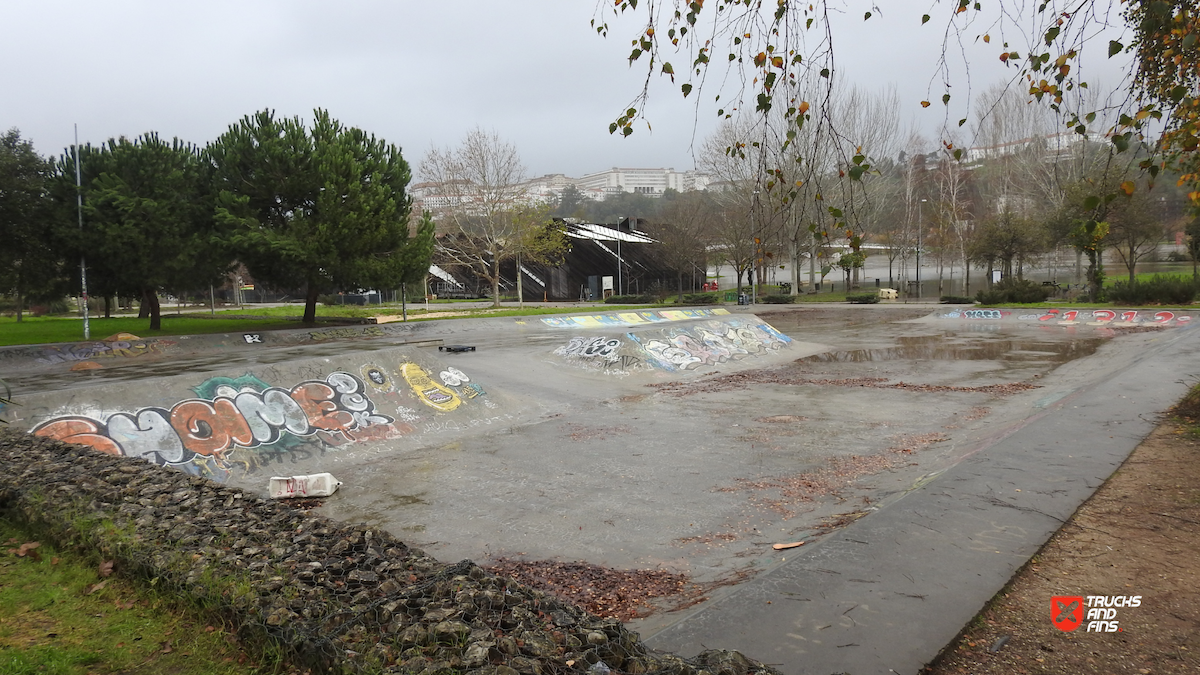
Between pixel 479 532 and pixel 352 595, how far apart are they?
3.11 m

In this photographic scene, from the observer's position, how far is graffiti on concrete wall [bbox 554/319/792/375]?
55.0 ft

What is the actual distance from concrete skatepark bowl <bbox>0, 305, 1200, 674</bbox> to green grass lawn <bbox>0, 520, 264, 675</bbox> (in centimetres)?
233

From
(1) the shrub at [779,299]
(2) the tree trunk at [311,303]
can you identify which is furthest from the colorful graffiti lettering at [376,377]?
(1) the shrub at [779,299]

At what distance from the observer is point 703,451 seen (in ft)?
30.7

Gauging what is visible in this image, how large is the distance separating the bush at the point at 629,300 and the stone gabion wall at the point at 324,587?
145 feet

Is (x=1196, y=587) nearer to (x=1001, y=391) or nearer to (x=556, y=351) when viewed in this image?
(x=1001, y=391)

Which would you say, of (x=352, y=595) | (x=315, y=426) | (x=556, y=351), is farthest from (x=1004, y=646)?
(x=556, y=351)

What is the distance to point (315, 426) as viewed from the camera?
1038 cm

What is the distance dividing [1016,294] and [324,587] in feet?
126

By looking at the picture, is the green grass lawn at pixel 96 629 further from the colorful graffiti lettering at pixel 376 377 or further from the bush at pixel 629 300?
the bush at pixel 629 300

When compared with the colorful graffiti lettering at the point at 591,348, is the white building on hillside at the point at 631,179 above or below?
above

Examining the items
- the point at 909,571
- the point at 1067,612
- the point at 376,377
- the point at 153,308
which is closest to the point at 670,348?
the point at 376,377

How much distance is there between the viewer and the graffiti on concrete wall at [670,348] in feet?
55.0

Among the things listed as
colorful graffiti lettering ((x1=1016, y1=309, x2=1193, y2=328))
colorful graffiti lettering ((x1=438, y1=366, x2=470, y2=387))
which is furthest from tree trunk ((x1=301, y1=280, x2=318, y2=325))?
colorful graffiti lettering ((x1=1016, y1=309, x2=1193, y2=328))
